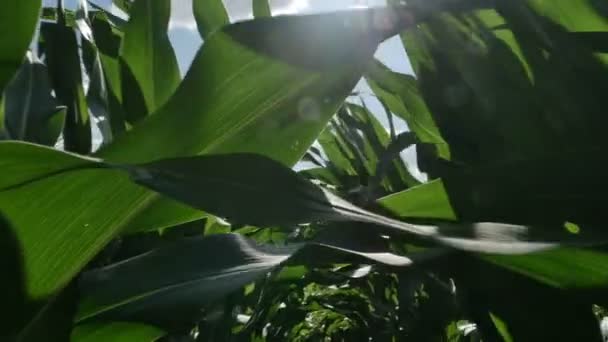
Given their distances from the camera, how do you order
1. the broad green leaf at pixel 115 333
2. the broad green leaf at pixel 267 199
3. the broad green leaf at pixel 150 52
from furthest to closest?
the broad green leaf at pixel 150 52
the broad green leaf at pixel 115 333
the broad green leaf at pixel 267 199

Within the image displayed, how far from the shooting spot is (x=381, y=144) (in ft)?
3.21

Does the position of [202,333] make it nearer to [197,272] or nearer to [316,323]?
[197,272]

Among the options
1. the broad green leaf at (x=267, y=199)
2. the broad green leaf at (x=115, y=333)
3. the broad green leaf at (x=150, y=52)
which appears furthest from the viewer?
the broad green leaf at (x=150, y=52)

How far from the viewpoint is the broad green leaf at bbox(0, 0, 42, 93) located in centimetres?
39

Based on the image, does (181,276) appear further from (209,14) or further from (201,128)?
(209,14)

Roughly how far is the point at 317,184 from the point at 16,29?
0.63 ft

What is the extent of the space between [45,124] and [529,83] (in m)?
0.38

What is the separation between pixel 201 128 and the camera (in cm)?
39

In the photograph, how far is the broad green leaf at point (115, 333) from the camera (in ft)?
1.28

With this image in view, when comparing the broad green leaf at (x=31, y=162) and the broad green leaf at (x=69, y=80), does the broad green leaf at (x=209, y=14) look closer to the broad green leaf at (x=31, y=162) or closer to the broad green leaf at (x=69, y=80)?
the broad green leaf at (x=69, y=80)

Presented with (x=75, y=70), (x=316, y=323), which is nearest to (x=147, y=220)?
(x=75, y=70)

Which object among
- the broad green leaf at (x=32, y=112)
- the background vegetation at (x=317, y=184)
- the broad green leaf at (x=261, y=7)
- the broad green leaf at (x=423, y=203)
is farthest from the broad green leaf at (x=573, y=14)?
the broad green leaf at (x=32, y=112)

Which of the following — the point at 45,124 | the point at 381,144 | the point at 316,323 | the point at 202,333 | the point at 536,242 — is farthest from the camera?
the point at 316,323

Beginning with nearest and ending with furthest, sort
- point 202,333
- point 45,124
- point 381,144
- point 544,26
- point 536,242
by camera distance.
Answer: point 536,242, point 544,26, point 45,124, point 202,333, point 381,144
